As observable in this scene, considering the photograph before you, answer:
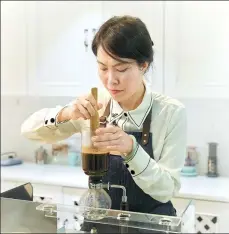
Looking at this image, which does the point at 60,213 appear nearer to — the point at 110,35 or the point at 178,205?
the point at 178,205

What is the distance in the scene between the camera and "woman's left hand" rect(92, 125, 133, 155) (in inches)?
21.5

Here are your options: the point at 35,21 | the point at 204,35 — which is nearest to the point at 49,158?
the point at 204,35

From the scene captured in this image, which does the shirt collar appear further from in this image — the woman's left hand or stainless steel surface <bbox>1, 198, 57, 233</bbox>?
stainless steel surface <bbox>1, 198, 57, 233</bbox>

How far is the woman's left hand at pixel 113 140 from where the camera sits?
1.80ft

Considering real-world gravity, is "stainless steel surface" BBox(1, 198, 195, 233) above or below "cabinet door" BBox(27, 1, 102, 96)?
below

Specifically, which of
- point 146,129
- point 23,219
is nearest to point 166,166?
point 146,129

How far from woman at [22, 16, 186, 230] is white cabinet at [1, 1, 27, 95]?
88cm

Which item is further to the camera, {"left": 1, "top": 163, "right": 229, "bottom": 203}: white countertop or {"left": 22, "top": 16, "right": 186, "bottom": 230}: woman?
{"left": 1, "top": 163, "right": 229, "bottom": 203}: white countertop

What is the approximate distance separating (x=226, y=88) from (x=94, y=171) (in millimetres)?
262

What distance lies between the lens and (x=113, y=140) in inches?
21.5

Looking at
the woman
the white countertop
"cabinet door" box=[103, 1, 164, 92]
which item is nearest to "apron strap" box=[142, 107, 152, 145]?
the woman

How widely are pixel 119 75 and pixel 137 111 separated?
7cm

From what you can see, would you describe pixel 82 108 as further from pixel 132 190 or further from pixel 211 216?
pixel 211 216

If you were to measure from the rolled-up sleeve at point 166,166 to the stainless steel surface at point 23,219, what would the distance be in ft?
0.59
